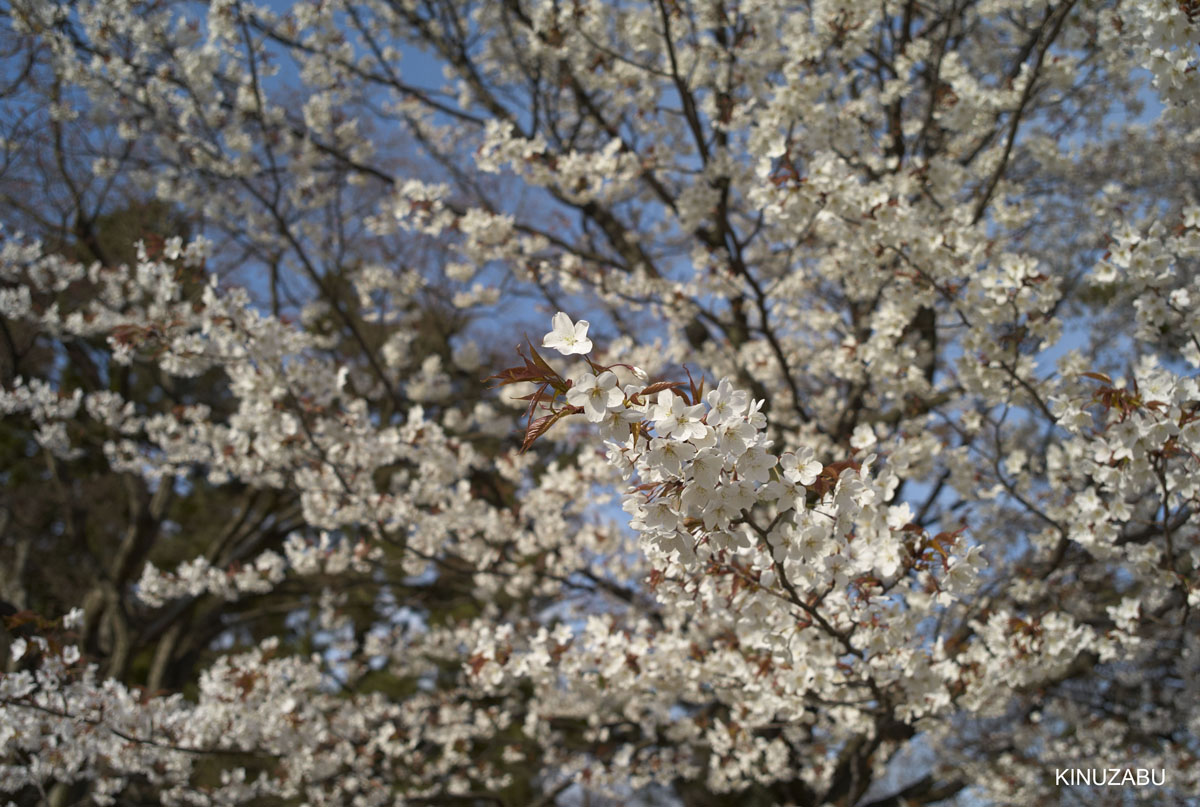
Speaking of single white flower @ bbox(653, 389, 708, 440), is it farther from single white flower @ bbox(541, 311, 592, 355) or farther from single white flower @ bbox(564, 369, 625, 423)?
single white flower @ bbox(541, 311, 592, 355)

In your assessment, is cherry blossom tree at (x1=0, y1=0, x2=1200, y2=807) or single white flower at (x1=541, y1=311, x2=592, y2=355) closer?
single white flower at (x1=541, y1=311, x2=592, y2=355)

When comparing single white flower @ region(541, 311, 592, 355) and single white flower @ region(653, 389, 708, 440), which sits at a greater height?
single white flower @ region(541, 311, 592, 355)

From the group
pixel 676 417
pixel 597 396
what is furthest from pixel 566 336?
pixel 676 417

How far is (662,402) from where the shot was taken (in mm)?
1345

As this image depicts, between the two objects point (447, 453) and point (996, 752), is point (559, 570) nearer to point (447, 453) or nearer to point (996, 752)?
point (447, 453)

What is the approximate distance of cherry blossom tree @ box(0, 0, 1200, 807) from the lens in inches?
90.7

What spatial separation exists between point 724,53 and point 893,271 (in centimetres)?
209

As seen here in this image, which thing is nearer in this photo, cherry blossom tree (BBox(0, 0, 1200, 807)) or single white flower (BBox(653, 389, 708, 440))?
single white flower (BBox(653, 389, 708, 440))

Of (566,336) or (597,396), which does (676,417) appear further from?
(566,336)

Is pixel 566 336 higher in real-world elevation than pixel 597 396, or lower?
higher

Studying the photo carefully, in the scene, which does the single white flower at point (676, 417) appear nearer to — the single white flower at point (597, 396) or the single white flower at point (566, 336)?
the single white flower at point (597, 396)

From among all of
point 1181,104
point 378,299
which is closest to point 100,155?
point 378,299

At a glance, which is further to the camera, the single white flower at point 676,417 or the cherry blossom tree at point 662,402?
the cherry blossom tree at point 662,402

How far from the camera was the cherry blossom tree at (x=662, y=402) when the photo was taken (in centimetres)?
230
